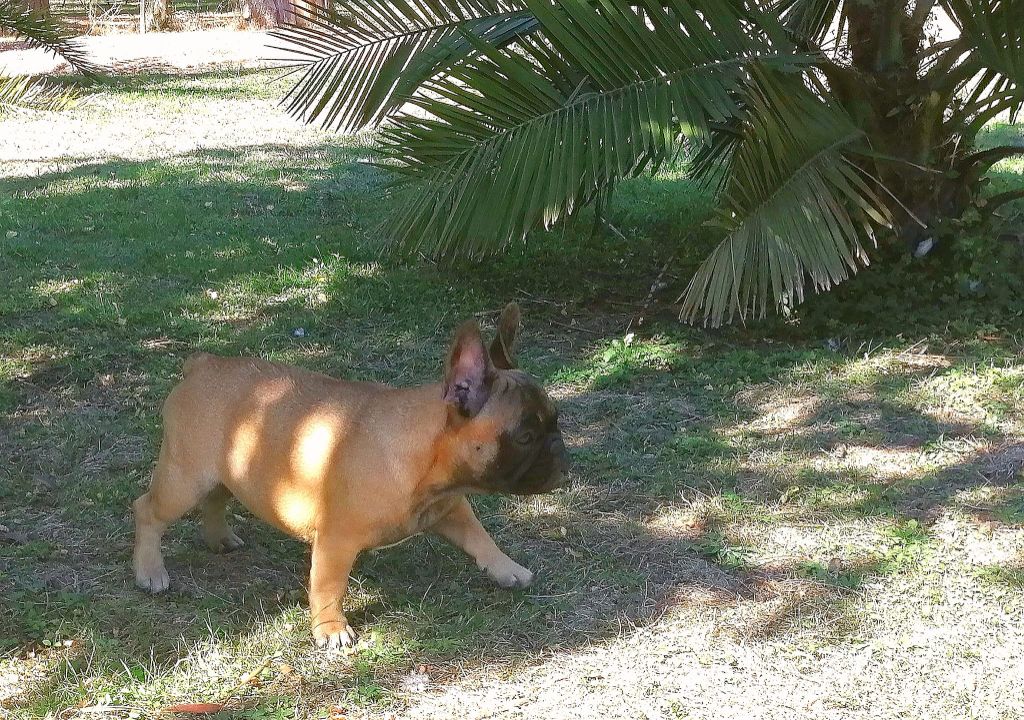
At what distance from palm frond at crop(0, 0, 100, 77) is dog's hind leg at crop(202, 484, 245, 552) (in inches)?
68.1

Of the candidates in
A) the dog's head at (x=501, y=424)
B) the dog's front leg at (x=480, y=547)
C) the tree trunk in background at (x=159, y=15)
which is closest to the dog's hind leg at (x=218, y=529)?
the dog's front leg at (x=480, y=547)

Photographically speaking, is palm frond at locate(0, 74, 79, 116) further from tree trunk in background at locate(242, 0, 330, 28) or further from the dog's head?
tree trunk in background at locate(242, 0, 330, 28)

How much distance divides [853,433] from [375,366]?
2795 millimetres

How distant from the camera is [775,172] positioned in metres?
6.00

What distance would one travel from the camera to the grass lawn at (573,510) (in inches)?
145

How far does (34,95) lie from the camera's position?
386 cm

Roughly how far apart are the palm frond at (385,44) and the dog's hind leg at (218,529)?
3251 millimetres

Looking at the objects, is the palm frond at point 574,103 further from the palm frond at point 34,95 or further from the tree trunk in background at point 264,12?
the tree trunk in background at point 264,12

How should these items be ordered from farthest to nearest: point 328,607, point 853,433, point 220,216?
point 220,216 → point 853,433 → point 328,607

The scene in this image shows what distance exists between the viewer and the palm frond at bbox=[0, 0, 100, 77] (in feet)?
13.4

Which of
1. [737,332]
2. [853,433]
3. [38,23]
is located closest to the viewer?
[38,23]

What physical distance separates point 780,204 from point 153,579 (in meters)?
3.66

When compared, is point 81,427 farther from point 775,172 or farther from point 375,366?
point 775,172

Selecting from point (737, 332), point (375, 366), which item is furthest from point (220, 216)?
point (737, 332)
